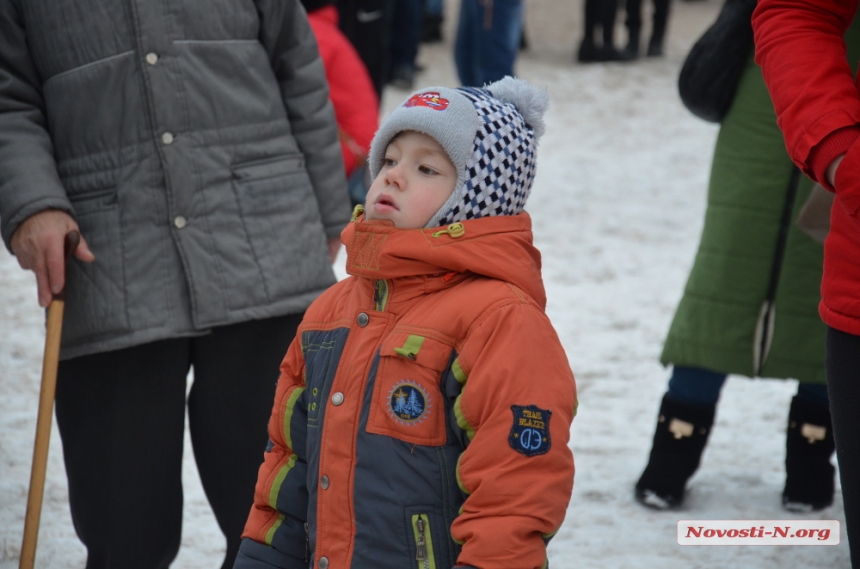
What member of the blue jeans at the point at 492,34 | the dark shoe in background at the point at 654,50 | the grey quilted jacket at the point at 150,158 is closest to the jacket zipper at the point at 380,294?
the grey quilted jacket at the point at 150,158

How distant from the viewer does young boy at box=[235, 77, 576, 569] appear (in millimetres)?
1670

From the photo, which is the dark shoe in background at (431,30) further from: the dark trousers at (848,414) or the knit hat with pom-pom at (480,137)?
the dark trousers at (848,414)

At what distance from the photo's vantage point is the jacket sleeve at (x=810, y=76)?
178cm

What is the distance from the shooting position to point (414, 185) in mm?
1849

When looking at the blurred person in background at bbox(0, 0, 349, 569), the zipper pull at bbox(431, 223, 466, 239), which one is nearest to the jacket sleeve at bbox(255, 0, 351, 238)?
the blurred person in background at bbox(0, 0, 349, 569)

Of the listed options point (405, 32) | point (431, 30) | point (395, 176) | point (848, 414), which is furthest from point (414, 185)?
point (431, 30)

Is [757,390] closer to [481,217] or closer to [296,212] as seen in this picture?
[296,212]

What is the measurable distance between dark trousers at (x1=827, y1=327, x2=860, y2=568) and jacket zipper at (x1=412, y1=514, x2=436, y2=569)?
720mm

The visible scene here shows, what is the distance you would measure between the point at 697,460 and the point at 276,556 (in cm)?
180

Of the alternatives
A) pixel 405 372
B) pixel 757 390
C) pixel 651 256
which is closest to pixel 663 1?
pixel 651 256

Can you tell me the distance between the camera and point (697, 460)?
11.0 feet

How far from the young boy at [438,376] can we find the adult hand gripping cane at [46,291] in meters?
0.59

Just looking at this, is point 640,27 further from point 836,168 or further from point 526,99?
point 836,168

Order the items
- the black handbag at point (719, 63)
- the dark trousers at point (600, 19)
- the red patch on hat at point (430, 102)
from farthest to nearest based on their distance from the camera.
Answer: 1. the dark trousers at point (600, 19)
2. the black handbag at point (719, 63)
3. the red patch on hat at point (430, 102)
